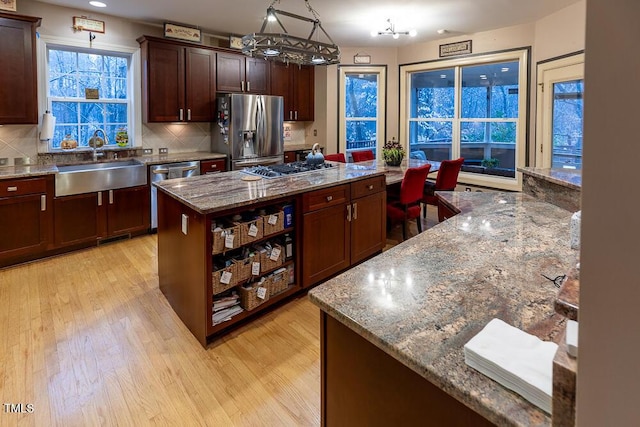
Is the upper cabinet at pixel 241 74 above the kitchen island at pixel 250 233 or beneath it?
above

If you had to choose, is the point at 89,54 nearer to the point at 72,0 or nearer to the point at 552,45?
the point at 72,0

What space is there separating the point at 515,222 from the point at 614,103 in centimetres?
175

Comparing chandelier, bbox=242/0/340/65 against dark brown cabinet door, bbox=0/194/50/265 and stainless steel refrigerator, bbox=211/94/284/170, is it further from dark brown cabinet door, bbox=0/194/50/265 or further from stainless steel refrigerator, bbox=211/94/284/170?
dark brown cabinet door, bbox=0/194/50/265

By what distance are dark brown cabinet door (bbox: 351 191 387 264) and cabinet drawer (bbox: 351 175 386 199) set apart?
4 centimetres

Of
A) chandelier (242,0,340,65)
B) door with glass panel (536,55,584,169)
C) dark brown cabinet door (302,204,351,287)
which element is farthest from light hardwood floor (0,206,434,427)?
door with glass panel (536,55,584,169)

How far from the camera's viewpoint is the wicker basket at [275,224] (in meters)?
2.68

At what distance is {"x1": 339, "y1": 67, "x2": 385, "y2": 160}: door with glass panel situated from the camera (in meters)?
6.82

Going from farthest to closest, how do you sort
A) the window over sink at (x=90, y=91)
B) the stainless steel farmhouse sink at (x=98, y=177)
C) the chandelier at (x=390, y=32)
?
the chandelier at (x=390, y=32), the window over sink at (x=90, y=91), the stainless steel farmhouse sink at (x=98, y=177)

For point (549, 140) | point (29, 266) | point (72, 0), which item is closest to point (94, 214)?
point (29, 266)

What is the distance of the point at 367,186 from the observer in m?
3.63

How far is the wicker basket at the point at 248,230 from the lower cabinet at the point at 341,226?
43 centimetres

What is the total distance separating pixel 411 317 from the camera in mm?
1090

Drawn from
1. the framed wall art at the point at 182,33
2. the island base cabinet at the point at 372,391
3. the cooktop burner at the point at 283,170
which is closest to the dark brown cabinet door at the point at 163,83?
the framed wall art at the point at 182,33

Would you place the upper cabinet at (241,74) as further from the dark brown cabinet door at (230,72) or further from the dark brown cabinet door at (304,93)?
the dark brown cabinet door at (304,93)
